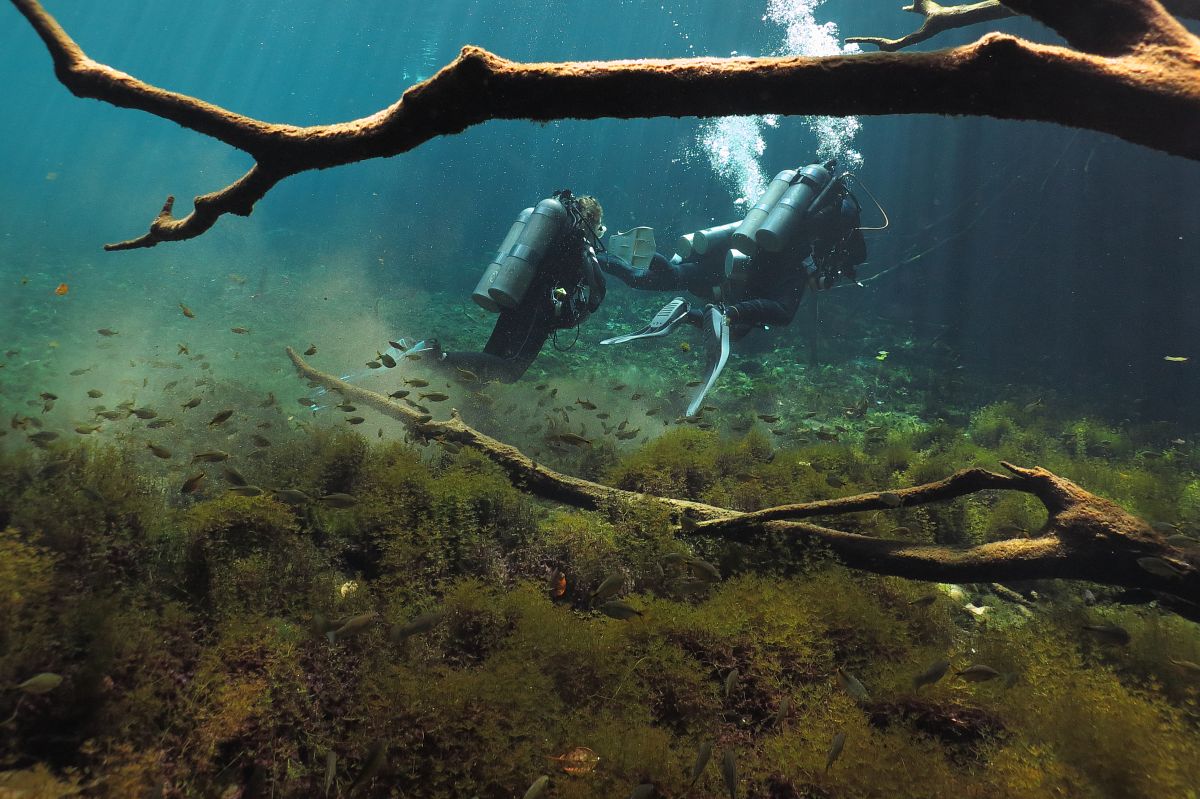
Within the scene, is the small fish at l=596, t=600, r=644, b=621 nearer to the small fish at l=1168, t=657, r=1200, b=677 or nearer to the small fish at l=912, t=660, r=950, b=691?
the small fish at l=912, t=660, r=950, b=691

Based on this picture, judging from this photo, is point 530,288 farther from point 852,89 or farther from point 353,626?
point 852,89

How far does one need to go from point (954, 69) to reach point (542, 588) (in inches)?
171

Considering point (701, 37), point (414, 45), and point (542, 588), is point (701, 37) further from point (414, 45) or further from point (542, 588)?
point (542, 588)

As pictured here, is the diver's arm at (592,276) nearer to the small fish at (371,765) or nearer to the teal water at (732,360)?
the teal water at (732,360)

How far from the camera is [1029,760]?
2.62 m

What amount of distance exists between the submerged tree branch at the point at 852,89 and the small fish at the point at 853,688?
3.12 meters

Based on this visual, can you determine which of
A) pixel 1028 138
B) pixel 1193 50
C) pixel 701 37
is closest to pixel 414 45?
pixel 701 37

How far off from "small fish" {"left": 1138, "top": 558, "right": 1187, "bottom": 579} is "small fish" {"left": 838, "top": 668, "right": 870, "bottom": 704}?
2.23 m

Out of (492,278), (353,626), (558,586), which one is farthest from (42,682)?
(492,278)

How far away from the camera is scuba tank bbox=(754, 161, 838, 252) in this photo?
11.8 metres

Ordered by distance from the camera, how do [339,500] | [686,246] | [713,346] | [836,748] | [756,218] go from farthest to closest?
[686,246], [756,218], [713,346], [339,500], [836,748]

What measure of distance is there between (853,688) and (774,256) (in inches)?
441

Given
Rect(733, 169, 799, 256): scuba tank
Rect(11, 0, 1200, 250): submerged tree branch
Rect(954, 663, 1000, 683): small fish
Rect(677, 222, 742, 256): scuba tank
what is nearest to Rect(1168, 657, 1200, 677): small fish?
Rect(954, 663, 1000, 683): small fish

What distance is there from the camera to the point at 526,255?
9391 mm
